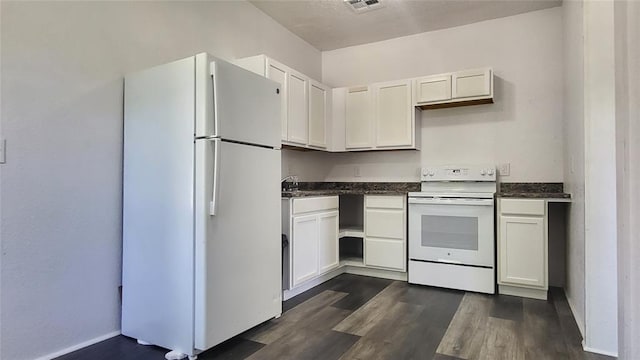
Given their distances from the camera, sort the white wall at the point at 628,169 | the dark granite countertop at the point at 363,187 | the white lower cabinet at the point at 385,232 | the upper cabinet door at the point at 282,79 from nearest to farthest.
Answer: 1. the white wall at the point at 628,169
2. the upper cabinet door at the point at 282,79
3. the white lower cabinet at the point at 385,232
4. the dark granite countertop at the point at 363,187

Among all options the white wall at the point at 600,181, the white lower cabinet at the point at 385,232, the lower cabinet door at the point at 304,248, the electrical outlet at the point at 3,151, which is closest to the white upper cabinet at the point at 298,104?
the lower cabinet door at the point at 304,248

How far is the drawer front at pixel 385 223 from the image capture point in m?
3.70

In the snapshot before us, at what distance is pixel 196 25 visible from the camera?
294 centimetres

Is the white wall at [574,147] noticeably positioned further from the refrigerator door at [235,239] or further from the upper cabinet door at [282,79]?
the upper cabinet door at [282,79]

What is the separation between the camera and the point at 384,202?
3.77 m

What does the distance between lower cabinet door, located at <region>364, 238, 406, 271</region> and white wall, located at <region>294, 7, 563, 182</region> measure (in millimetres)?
885

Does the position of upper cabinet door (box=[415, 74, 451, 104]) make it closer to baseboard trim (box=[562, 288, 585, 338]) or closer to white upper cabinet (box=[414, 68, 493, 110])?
white upper cabinet (box=[414, 68, 493, 110])

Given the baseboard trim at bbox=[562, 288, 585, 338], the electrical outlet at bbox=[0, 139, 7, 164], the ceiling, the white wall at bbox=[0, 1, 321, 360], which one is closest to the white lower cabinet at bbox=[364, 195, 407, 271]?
the baseboard trim at bbox=[562, 288, 585, 338]

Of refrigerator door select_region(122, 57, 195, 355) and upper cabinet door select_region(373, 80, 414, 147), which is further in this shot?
upper cabinet door select_region(373, 80, 414, 147)

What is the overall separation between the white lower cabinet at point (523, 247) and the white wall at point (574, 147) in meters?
0.21

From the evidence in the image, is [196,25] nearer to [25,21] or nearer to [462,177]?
[25,21]

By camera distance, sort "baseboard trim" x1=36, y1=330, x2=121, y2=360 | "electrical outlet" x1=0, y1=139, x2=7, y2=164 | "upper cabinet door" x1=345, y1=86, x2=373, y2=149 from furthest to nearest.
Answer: "upper cabinet door" x1=345, y1=86, x2=373, y2=149 < "baseboard trim" x1=36, y1=330, x2=121, y2=360 < "electrical outlet" x1=0, y1=139, x2=7, y2=164

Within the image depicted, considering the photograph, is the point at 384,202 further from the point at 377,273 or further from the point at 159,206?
the point at 159,206

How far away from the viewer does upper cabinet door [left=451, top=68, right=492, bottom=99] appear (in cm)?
353
